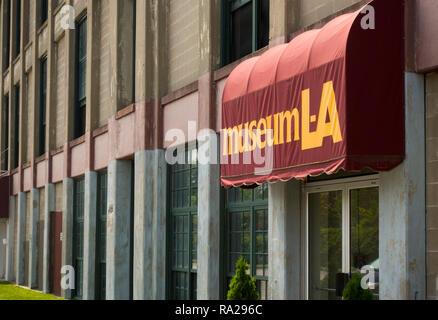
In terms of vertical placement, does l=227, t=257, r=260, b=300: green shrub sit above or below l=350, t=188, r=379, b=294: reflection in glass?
below

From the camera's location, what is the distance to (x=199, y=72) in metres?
15.5

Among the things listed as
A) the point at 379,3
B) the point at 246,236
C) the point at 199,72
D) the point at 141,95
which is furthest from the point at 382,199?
the point at 141,95

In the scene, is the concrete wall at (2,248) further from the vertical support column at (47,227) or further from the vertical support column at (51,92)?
the vertical support column at (51,92)

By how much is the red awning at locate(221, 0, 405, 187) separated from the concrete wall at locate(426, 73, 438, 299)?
354 mm

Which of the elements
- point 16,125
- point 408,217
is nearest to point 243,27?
point 408,217

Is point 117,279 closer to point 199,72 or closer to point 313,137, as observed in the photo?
point 199,72

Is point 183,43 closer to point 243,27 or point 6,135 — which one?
point 243,27

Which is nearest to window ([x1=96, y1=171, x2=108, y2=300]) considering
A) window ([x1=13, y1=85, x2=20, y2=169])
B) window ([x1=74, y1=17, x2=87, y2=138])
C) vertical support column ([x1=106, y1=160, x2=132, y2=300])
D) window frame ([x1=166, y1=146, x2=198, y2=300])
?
vertical support column ([x1=106, y1=160, x2=132, y2=300])

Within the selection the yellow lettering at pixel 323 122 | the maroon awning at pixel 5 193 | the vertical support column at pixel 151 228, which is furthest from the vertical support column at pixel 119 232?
the maroon awning at pixel 5 193

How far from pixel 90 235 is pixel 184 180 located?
6927mm

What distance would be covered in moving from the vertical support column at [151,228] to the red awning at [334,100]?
615 centimetres

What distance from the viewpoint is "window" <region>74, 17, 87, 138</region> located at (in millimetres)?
25562

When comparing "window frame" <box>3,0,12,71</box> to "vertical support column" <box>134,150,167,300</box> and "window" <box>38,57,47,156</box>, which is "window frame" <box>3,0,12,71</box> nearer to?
"window" <box>38,57,47,156</box>

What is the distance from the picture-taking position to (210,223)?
47.9ft
